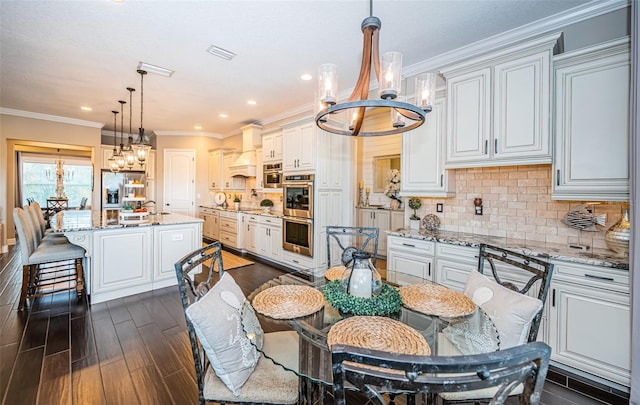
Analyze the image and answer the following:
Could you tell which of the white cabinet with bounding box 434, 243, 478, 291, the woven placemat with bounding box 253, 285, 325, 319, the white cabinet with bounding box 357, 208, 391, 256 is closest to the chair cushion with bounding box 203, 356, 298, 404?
the woven placemat with bounding box 253, 285, 325, 319

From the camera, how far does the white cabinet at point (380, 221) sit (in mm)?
5348

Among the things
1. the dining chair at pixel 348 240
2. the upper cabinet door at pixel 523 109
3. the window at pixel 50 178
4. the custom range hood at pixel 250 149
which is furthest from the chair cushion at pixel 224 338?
the window at pixel 50 178

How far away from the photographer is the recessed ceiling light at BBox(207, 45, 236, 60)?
2.94 metres

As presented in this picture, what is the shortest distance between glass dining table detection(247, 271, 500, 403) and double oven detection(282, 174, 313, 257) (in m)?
2.71

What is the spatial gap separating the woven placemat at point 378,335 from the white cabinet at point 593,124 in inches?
74.7

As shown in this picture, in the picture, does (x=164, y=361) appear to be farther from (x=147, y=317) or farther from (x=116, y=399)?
(x=147, y=317)

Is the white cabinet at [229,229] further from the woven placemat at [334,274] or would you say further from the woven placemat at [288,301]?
the woven placemat at [288,301]

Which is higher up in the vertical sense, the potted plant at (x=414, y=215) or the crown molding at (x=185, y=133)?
the crown molding at (x=185, y=133)

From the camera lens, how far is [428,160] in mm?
3020

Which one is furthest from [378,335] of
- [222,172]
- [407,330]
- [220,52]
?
[222,172]

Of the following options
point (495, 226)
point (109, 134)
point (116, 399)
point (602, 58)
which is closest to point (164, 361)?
point (116, 399)

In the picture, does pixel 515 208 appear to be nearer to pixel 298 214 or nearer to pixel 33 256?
pixel 298 214

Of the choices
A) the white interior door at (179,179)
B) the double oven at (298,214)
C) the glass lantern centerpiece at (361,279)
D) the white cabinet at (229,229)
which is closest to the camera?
the glass lantern centerpiece at (361,279)

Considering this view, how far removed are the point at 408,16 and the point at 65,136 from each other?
705 centimetres
